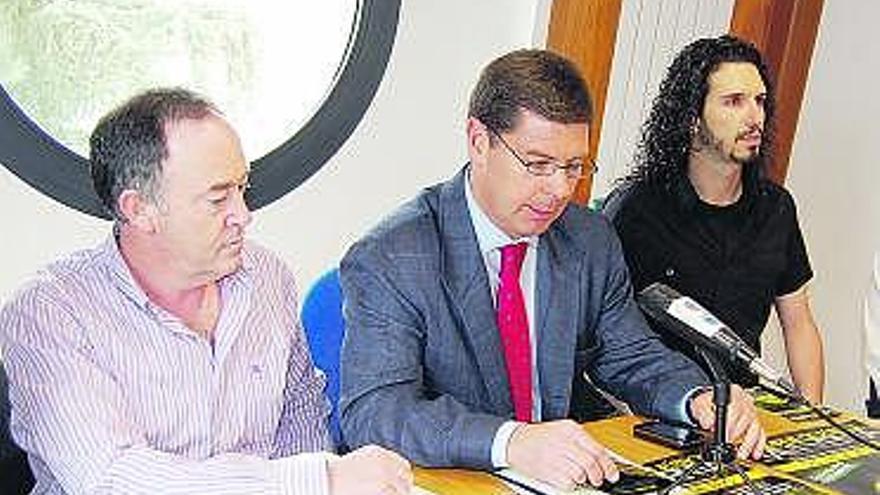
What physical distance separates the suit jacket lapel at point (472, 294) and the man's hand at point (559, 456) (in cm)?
31

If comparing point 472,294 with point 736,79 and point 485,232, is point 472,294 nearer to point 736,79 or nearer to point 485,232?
point 485,232

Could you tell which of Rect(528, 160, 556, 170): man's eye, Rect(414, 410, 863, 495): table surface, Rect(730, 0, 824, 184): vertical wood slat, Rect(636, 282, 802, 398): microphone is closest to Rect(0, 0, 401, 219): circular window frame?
Rect(528, 160, 556, 170): man's eye

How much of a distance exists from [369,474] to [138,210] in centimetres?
53

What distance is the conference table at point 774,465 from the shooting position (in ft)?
5.79

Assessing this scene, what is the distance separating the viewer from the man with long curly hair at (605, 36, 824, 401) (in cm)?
286

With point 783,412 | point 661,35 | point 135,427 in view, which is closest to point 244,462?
point 135,427

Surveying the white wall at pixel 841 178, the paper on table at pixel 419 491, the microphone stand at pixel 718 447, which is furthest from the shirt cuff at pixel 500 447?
the white wall at pixel 841 178

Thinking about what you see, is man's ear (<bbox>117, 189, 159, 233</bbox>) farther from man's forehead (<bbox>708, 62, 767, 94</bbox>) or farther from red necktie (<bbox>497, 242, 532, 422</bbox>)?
man's forehead (<bbox>708, 62, 767, 94</bbox>)

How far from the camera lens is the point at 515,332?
2.12 meters

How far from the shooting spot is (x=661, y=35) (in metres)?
3.53

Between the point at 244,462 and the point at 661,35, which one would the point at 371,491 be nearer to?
the point at 244,462

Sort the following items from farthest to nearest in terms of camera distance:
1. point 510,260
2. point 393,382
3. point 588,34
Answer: point 588,34, point 510,260, point 393,382

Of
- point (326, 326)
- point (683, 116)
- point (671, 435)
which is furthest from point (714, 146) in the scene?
point (326, 326)

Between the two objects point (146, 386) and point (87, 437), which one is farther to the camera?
point (146, 386)
